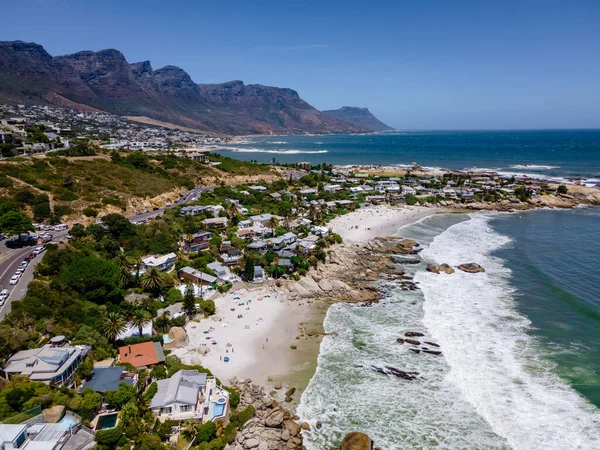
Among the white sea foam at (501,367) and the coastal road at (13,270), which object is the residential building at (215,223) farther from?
the white sea foam at (501,367)

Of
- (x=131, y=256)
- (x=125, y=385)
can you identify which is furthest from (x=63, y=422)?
(x=131, y=256)

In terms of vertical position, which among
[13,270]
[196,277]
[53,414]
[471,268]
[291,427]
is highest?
[13,270]

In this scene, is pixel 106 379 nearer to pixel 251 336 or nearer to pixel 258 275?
pixel 251 336

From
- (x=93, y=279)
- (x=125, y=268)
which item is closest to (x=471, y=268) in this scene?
(x=125, y=268)

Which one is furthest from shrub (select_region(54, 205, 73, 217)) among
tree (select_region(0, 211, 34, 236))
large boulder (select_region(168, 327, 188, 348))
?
large boulder (select_region(168, 327, 188, 348))

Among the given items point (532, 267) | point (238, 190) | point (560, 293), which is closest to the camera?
point (560, 293)

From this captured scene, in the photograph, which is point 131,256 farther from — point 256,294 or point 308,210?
point 308,210
